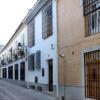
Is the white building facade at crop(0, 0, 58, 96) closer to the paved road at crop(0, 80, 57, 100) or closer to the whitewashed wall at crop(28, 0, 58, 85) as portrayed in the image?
the whitewashed wall at crop(28, 0, 58, 85)

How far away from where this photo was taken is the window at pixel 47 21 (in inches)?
877

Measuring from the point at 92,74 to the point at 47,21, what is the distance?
9.03m

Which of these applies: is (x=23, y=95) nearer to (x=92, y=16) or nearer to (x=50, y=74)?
(x=50, y=74)

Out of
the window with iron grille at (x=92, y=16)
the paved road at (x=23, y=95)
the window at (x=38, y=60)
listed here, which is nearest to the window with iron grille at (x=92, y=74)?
the window with iron grille at (x=92, y=16)

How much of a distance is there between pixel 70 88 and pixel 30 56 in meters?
12.3

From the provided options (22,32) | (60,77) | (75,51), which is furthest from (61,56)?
(22,32)

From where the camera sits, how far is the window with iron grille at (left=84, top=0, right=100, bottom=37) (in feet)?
47.2

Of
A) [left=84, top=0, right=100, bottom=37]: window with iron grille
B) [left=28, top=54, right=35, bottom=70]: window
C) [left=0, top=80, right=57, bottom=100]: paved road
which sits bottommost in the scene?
[left=0, top=80, right=57, bottom=100]: paved road

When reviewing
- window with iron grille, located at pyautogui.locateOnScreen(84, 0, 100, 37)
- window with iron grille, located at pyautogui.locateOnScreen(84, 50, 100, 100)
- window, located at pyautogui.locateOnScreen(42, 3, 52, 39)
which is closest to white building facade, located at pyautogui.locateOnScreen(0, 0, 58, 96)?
window, located at pyautogui.locateOnScreen(42, 3, 52, 39)

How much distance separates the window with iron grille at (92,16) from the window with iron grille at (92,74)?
0.90m

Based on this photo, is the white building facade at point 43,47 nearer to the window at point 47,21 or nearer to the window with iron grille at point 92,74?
the window at point 47,21

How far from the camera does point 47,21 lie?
23.1 m

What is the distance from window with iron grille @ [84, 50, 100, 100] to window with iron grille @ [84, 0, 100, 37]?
2.97ft

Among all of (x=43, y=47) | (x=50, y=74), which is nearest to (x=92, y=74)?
(x=50, y=74)
